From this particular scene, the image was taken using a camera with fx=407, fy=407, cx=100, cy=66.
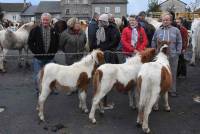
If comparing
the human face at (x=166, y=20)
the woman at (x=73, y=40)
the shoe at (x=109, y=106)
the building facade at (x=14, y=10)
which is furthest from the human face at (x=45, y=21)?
the building facade at (x=14, y=10)

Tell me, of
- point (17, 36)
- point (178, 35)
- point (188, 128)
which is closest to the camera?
point (188, 128)

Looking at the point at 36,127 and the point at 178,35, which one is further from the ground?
the point at 178,35

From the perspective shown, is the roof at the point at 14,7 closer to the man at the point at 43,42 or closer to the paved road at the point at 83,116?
the paved road at the point at 83,116

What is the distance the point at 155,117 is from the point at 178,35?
229cm

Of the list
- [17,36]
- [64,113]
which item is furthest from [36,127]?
[17,36]

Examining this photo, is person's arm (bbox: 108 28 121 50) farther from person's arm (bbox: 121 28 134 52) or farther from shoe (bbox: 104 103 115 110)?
shoe (bbox: 104 103 115 110)

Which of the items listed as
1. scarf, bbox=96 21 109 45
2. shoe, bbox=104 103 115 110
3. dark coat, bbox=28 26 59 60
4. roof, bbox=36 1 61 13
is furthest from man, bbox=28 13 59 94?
roof, bbox=36 1 61 13

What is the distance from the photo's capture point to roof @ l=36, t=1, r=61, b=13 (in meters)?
95.9

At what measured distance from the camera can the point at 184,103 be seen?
9789 mm

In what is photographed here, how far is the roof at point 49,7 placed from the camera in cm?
9593

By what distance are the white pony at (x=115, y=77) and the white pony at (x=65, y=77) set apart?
434 millimetres

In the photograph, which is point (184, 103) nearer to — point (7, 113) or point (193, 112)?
point (193, 112)

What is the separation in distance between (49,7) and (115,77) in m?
91.7

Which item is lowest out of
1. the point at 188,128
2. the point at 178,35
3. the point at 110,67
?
the point at 188,128
